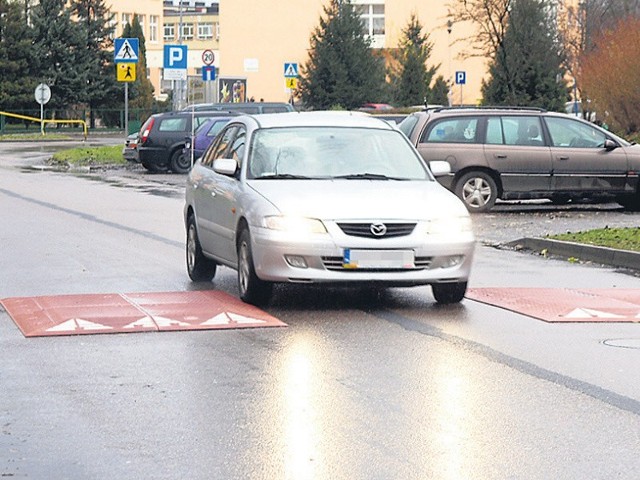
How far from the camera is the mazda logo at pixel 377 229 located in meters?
11.6

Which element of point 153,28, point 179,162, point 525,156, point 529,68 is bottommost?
point 179,162

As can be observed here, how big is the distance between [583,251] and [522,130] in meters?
7.53

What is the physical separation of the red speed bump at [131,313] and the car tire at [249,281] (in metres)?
0.08

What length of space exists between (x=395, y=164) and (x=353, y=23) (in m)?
56.3

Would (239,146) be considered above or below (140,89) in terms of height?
above

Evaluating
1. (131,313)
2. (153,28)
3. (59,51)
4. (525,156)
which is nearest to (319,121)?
(131,313)

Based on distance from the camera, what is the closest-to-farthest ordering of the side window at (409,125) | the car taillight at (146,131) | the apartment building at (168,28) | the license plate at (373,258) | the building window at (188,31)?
the license plate at (373,258)
the side window at (409,125)
the car taillight at (146,131)
the apartment building at (168,28)
the building window at (188,31)

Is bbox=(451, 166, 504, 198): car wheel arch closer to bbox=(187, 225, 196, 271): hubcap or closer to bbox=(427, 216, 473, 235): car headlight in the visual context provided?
bbox=(187, 225, 196, 271): hubcap

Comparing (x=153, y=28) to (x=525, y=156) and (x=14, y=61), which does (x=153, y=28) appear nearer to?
(x=14, y=61)

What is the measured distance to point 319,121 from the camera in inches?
531

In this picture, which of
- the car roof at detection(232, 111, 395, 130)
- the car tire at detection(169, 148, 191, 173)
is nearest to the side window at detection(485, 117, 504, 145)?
the car roof at detection(232, 111, 395, 130)

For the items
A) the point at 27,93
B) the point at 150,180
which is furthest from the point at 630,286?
the point at 27,93

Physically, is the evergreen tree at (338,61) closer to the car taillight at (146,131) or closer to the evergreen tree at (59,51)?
the evergreen tree at (59,51)

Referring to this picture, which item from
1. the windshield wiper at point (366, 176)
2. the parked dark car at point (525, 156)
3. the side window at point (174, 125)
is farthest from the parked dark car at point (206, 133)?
the windshield wiper at point (366, 176)
